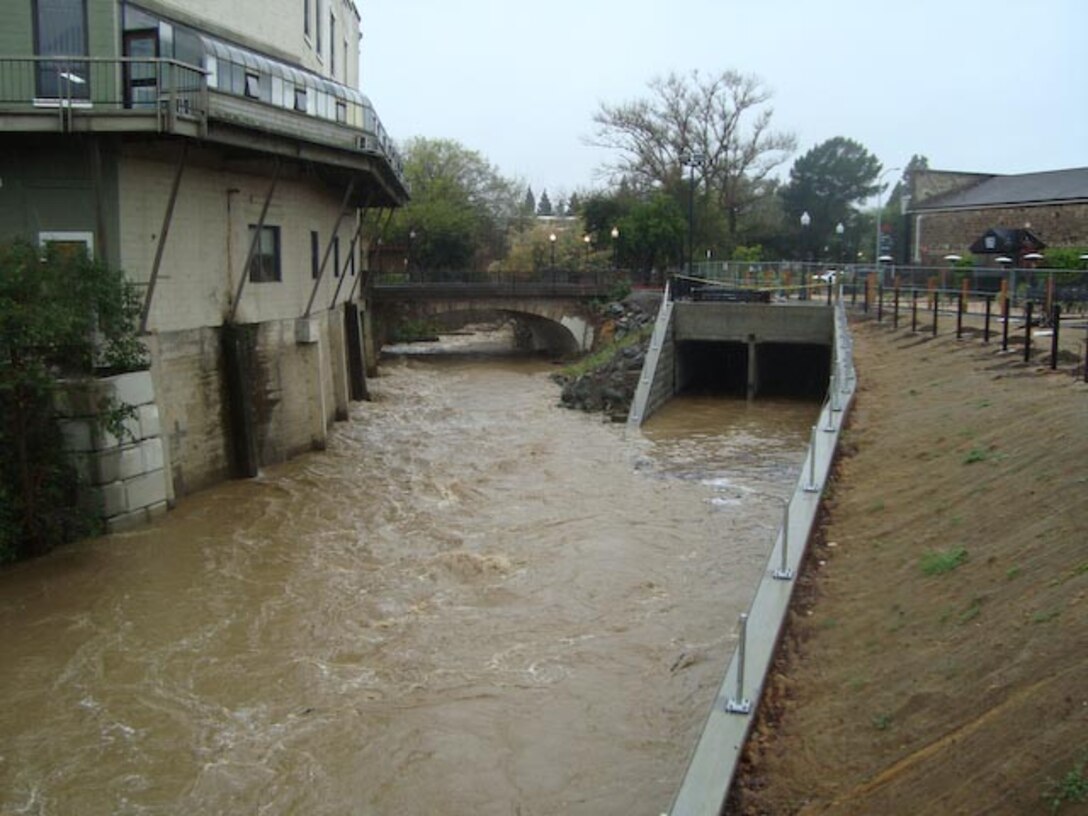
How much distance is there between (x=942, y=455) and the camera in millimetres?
13883

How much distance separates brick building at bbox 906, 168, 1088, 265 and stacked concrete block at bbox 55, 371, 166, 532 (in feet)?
131

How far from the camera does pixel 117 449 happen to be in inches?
693

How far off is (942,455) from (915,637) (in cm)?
613

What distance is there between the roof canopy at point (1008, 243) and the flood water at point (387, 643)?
2542 centimetres

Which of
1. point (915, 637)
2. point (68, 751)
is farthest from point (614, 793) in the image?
point (68, 751)

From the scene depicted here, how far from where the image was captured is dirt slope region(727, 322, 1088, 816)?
5914 millimetres

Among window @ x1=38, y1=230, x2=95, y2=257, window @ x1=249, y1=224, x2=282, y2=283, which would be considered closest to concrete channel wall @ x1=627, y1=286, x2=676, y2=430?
window @ x1=249, y1=224, x2=282, y2=283

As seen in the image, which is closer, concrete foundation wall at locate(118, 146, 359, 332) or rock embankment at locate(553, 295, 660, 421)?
concrete foundation wall at locate(118, 146, 359, 332)

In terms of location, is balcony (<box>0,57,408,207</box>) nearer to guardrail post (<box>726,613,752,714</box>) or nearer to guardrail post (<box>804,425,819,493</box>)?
guardrail post (<box>804,425,819,493</box>)

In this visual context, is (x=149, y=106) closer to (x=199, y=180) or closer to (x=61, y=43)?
(x=61, y=43)

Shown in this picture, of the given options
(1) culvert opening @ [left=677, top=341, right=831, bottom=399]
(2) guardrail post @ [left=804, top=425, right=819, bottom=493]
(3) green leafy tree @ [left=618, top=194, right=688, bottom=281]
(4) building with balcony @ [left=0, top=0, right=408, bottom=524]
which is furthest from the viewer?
(3) green leafy tree @ [left=618, top=194, right=688, bottom=281]

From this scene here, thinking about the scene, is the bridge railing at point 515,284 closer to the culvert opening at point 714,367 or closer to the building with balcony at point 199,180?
the culvert opening at point 714,367

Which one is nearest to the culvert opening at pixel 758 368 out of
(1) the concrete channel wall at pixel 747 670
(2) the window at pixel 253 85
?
(2) the window at pixel 253 85

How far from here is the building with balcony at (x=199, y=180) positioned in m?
18.5
